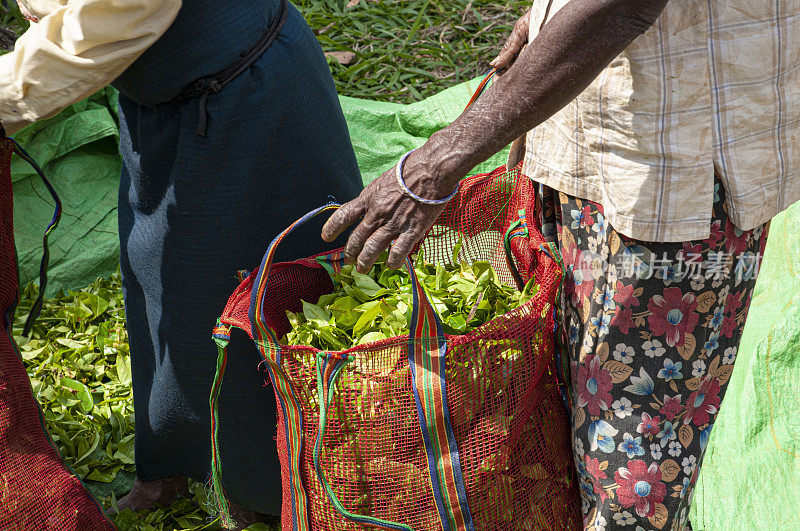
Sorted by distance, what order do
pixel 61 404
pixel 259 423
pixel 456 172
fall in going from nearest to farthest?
pixel 456 172
pixel 259 423
pixel 61 404

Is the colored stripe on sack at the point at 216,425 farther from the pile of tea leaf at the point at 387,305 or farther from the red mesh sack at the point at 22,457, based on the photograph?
the red mesh sack at the point at 22,457

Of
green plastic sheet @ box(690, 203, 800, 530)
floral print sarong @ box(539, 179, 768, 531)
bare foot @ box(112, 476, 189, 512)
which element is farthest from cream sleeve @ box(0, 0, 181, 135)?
green plastic sheet @ box(690, 203, 800, 530)

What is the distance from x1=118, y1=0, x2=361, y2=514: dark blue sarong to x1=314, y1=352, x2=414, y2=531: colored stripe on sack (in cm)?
39

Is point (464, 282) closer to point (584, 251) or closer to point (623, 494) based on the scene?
point (584, 251)

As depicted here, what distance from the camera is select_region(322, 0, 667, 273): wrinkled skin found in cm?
94

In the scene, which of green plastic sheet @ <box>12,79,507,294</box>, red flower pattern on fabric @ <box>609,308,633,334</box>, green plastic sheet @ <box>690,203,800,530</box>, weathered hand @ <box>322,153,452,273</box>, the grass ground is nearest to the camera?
weathered hand @ <box>322,153,452,273</box>

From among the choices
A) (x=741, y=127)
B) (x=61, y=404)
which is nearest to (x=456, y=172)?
(x=741, y=127)

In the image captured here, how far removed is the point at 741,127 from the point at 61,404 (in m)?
1.87

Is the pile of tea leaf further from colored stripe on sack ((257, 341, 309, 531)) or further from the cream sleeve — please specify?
the cream sleeve

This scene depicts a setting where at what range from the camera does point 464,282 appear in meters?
1.34

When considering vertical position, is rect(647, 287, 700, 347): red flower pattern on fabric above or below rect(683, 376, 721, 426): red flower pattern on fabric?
above

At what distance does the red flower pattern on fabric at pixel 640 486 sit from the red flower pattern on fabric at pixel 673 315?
22 cm

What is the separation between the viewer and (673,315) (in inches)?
45.1

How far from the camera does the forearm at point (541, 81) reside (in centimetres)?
93
